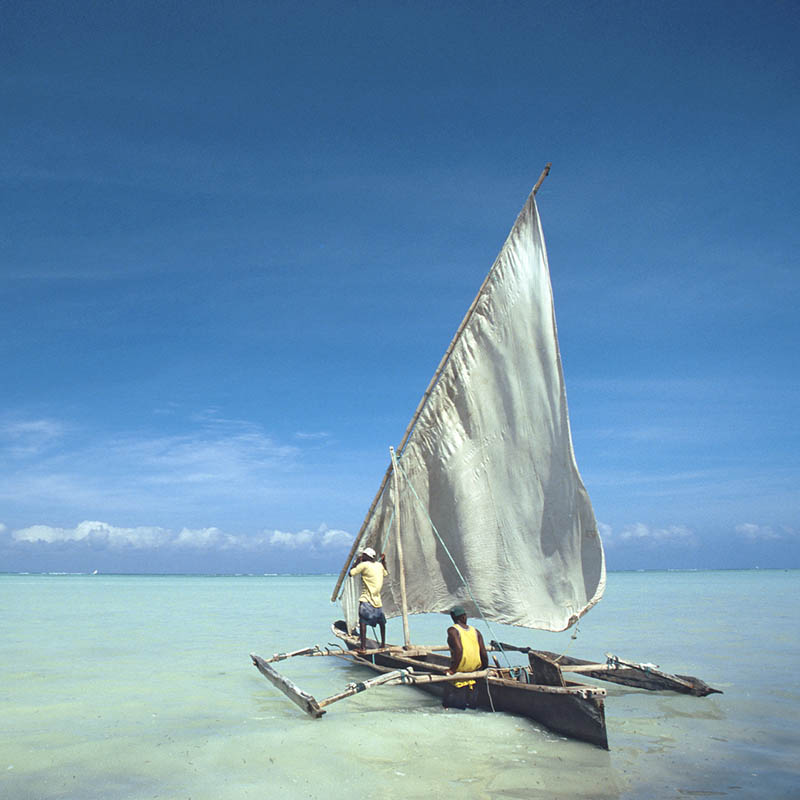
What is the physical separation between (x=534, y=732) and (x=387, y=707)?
2839 mm

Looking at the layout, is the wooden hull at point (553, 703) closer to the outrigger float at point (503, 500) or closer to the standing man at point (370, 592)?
the outrigger float at point (503, 500)

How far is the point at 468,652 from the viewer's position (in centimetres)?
945

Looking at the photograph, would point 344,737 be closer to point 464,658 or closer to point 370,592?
point 464,658

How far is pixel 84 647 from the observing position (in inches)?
724

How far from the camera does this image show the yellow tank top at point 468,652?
9.44m

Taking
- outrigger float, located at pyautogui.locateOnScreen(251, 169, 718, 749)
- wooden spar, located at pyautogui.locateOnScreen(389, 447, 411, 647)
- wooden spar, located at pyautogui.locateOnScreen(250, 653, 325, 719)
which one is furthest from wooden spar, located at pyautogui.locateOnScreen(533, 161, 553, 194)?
wooden spar, located at pyautogui.locateOnScreen(250, 653, 325, 719)

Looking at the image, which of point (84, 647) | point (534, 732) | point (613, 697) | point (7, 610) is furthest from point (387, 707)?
point (7, 610)

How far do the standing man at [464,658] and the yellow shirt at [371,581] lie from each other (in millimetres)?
3057

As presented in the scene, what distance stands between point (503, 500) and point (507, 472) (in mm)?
447

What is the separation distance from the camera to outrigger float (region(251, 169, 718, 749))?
10.0 meters

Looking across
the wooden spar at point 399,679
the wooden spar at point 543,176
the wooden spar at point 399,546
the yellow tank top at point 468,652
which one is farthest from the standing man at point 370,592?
the wooden spar at point 543,176

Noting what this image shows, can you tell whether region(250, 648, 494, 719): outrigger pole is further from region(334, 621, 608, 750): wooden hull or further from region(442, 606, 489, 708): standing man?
region(334, 621, 608, 750): wooden hull

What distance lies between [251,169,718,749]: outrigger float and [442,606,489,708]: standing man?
166 millimetres

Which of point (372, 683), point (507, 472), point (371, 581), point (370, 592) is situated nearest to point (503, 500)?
point (507, 472)
